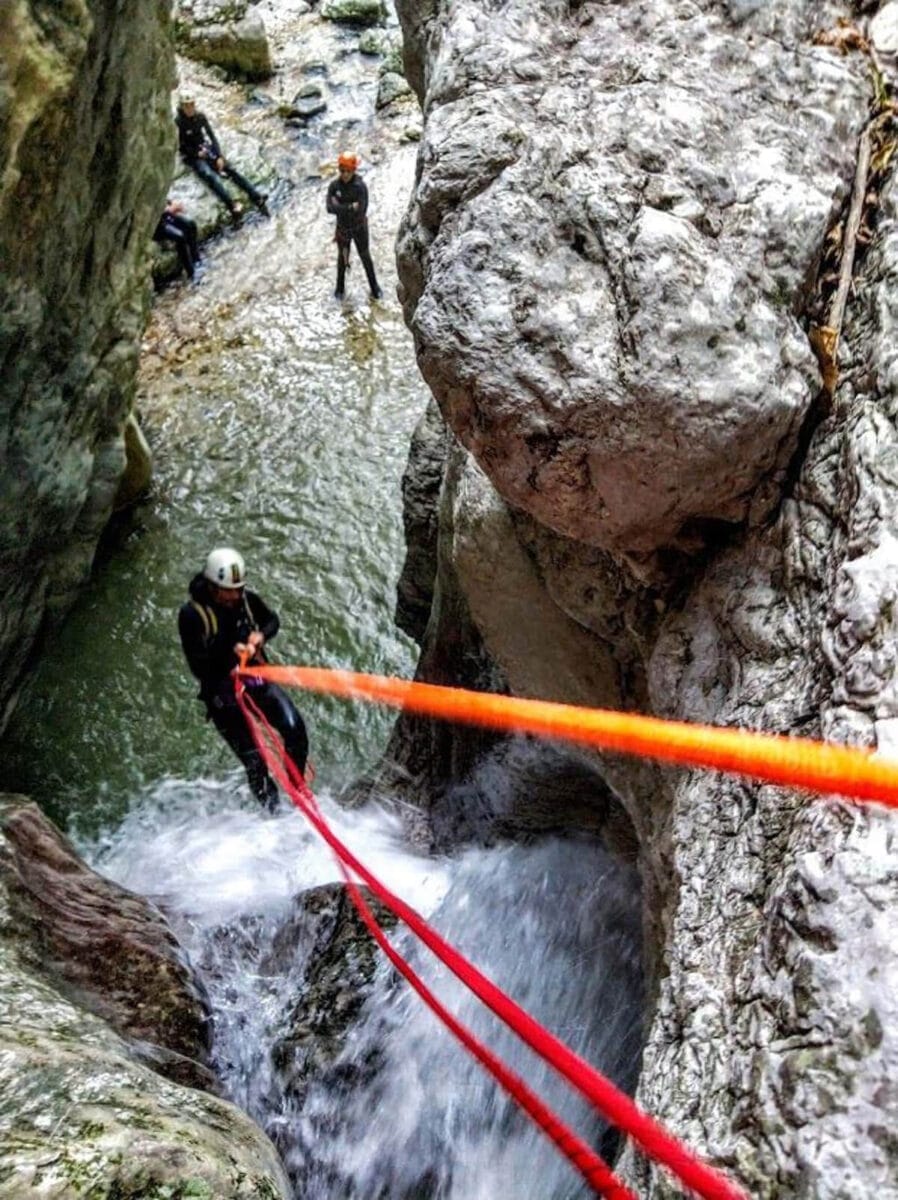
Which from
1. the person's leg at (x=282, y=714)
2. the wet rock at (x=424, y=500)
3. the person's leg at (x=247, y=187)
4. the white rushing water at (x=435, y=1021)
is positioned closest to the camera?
the white rushing water at (x=435, y=1021)

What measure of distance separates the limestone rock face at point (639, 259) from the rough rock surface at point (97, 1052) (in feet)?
7.00

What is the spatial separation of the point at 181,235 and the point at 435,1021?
37.0 feet

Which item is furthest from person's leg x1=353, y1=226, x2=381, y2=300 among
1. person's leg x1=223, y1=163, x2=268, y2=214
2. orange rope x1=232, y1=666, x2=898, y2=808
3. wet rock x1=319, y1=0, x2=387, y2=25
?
orange rope x1=232, y1=666, x2=898, y2=808

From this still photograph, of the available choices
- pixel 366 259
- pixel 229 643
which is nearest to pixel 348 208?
pixel 366 259

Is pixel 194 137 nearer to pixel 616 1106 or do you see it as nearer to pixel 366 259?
pixel 366 259

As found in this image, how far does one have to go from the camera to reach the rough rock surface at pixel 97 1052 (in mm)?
2020

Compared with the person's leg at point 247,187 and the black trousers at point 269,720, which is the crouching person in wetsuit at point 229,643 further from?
the person's leg at point 247,187

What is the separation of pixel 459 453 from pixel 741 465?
216 cm

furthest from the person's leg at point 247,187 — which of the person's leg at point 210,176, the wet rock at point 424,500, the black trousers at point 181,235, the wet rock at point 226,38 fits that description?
the wet rock at point 424,500

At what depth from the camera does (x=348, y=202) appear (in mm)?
11438

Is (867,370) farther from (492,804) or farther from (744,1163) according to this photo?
(492,804)

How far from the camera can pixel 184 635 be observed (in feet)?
Answer: 17.8

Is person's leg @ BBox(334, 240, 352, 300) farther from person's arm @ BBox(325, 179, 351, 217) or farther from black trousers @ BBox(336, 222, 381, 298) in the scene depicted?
person's arm @ BBox(325, 179, 351, 217)

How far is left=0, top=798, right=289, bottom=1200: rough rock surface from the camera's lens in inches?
79.5
